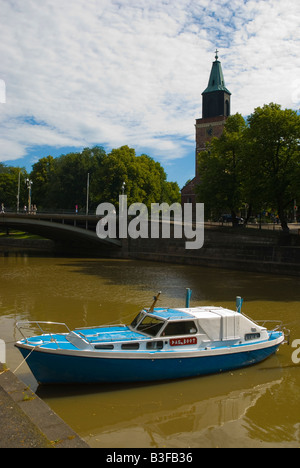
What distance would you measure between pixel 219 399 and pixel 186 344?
148 centimetres

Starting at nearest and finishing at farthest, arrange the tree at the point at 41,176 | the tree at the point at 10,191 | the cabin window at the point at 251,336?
the cabin window at the point at 251,336, the tree at the point at 41,176, the tree at the point at 10,191

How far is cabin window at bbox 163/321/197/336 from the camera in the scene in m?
9.90

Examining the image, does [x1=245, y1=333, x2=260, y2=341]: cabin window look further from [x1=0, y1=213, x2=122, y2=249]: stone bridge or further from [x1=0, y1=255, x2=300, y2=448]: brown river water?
[x1=0, y1=213, x2=122, y2=249]: stone bridge

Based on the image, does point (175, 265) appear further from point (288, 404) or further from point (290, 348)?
point (288, 404)

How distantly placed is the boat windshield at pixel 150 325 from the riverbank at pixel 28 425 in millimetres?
3456

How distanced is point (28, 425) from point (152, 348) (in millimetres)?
3981

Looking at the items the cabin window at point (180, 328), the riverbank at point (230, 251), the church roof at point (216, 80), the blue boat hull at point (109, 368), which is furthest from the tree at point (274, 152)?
the church roof at point (216, 80)

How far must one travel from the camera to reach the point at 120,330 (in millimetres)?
10523

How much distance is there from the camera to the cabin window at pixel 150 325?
993 centimetres

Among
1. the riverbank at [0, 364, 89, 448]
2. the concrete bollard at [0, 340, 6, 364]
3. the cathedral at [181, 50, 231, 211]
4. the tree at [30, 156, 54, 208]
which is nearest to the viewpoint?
the riverbank at [0, 364, 89, 448]

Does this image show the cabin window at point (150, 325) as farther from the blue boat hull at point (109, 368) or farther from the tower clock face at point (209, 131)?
the tower clock face at point (209, 131)

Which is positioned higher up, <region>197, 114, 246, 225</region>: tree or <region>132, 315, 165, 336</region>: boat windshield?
<region>197, 114, 246, 225</region>: tree

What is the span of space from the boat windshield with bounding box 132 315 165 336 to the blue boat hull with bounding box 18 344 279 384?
749mm
